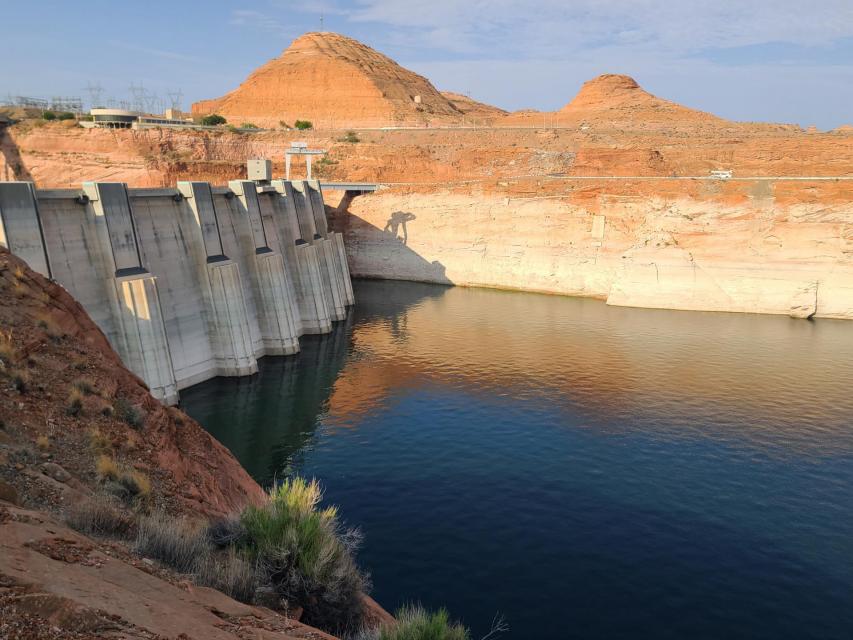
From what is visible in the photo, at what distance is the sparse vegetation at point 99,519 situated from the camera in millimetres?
8671

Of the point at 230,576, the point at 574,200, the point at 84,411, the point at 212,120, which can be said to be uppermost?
the point at 212,120

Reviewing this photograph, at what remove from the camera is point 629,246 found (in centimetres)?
5734

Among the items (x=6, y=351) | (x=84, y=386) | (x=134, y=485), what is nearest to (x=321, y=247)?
(x=84, y=386)

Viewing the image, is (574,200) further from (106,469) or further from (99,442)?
(106,469)

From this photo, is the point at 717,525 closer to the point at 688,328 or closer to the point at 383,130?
the point at 688,328

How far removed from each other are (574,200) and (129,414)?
52984mm

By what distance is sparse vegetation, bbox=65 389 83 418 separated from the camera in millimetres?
12906

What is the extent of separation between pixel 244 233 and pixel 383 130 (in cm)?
6031

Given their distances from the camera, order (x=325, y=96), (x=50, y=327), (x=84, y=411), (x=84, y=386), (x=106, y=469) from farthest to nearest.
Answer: (x=325, y=96) < (x=50, y=327) < (x=84, y=386) < (x=84, y=411) < (x=106, y=469)

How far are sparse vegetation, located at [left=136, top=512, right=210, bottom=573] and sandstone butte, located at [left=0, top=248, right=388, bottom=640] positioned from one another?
42 cm

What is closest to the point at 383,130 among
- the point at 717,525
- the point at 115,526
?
the point at 717,525

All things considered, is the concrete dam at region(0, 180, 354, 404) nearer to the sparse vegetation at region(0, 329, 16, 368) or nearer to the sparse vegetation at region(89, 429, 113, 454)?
the sparse vegetation at region(0, 329, 16, 368)

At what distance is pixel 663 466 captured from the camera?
80.3 feet

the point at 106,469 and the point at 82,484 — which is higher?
the point at 82,484
